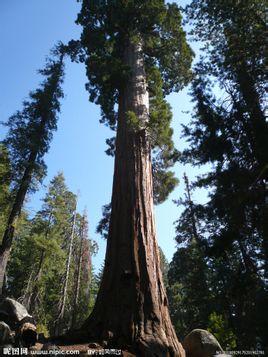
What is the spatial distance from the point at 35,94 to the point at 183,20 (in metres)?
9.02

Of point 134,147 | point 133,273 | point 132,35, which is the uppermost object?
point 132,35

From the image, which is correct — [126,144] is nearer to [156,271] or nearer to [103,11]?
[156,271]

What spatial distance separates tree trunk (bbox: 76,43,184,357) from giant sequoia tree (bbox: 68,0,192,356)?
0.01 meters

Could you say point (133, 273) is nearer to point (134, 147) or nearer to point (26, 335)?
point (26, 335)

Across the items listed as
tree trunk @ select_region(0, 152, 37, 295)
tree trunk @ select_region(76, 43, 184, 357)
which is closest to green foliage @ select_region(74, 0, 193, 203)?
tree trunk @ select_region(76, 43, 184, 357)

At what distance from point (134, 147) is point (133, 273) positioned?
10.0ft

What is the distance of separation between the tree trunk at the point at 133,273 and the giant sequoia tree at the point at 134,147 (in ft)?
0.05

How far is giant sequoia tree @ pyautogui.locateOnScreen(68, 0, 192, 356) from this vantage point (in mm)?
4344

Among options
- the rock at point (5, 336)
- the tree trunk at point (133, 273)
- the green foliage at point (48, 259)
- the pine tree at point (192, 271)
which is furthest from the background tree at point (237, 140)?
the green foliage at point (48, 259)

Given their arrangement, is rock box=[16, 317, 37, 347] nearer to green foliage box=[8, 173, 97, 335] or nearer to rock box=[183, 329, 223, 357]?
rock box=[183, 329, 223, 357]

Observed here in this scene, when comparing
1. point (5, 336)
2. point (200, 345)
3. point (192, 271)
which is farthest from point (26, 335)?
point (192, 271)

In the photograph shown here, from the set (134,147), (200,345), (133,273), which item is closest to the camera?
(133,273)

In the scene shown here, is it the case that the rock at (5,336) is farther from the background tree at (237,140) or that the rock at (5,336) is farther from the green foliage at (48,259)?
the green foliage at (48,259)

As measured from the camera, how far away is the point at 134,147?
689 cm
